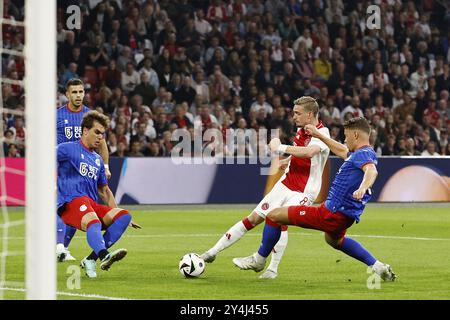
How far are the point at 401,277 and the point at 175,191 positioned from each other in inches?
406

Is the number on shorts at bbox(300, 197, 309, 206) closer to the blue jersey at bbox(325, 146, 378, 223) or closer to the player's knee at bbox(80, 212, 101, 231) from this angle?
the blue jersey at bbox(325, 146, 378, 223)

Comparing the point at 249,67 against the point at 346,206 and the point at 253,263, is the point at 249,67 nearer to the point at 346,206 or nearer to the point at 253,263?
the point at 253,263

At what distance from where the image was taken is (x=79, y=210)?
34.1ft

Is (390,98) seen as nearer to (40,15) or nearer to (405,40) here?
(405,40)

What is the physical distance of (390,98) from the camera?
84.4 feet

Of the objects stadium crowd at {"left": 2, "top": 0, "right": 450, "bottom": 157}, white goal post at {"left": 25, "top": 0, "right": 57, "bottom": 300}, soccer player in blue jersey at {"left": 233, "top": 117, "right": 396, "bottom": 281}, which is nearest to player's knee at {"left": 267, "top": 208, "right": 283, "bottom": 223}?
soccer player in blue jersey at {"left": 233, "top": 117, "right": 396, "bottom": 281}

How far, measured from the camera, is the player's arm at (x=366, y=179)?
931 centimetres

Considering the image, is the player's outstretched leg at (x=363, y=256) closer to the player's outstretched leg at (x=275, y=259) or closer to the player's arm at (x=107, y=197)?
the player's outstretched leg at (x=275, y=259)

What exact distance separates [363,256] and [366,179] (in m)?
0.92

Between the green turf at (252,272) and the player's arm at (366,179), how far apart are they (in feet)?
2.76

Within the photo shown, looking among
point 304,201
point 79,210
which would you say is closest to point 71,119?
point 79,210

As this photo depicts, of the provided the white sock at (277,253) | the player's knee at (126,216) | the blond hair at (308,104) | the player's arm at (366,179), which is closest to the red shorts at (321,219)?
the player's arm at (366,179)

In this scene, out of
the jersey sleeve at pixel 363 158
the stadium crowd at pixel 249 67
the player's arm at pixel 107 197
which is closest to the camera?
the jersey sleeve at pixel 363 158

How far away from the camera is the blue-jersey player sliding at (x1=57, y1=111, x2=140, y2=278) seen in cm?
1045
